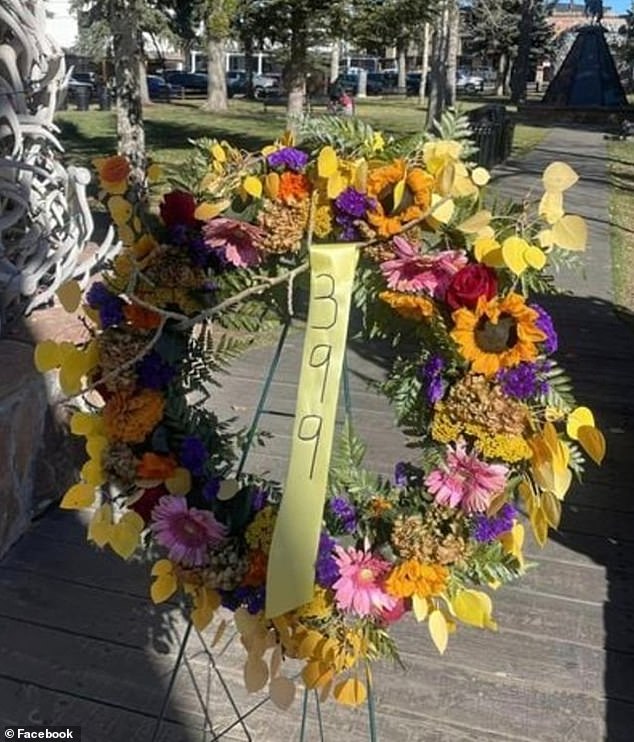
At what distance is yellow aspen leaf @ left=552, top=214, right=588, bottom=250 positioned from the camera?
1.76 m

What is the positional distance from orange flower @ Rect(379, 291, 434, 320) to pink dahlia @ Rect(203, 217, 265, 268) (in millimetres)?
305

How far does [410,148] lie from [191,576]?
1.04 meters

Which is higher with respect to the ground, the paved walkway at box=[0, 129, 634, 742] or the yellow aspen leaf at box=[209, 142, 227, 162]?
the yellow aspen leaf at box=[209, 142, 227, 162]

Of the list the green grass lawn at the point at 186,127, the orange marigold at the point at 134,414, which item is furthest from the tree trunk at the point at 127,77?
the orange marigold at the point at 134,414

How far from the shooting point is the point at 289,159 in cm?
196

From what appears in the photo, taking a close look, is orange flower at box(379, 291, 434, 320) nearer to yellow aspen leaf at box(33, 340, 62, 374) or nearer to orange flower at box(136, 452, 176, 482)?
orange flower at box(136, 452, 176, 482)

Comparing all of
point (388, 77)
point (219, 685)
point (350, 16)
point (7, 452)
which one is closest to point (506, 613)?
point (219, 685)

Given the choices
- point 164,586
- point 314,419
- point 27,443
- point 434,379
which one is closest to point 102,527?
point 164,586

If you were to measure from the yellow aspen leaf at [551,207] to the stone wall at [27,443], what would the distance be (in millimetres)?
2191

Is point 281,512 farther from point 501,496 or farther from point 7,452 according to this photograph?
point 7,452

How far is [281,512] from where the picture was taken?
1797 mm

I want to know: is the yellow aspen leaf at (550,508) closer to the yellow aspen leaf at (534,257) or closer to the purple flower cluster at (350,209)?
the yellow aspen leaf at (534,257)

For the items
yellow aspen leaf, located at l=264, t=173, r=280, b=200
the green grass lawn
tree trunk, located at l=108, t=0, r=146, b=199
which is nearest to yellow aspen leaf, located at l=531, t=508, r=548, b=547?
yellow aspen leaf, located at l=264, t=173, r=280, b=200

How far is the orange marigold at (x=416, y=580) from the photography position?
6.12ft
